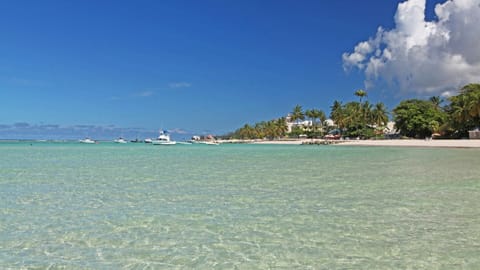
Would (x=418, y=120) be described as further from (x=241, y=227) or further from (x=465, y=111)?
(x=241, y=227)

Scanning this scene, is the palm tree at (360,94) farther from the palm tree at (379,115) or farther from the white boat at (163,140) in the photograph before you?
the white boat at (163,140)

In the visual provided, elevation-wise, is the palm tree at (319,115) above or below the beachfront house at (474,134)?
above

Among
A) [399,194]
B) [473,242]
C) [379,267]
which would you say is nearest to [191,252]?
[379,267]

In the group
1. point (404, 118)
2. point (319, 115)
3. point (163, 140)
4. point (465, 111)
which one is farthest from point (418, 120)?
point (163, 140)

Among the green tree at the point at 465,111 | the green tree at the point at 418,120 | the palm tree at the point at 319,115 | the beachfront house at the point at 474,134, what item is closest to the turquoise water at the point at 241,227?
the green tree at the point at 465,111

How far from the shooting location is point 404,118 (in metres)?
83.0

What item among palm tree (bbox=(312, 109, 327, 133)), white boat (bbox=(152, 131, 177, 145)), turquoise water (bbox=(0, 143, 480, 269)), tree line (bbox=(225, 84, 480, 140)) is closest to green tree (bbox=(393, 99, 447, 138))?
tree line (bbox=(225, 84, 480, 140))

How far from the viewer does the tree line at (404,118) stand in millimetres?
63981

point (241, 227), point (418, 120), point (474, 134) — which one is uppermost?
point (418, 120)

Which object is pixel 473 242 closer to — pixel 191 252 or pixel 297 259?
pixel 297 259

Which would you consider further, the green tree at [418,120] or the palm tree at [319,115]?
the palm tree at [319,115]

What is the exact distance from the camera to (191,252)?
5527mm

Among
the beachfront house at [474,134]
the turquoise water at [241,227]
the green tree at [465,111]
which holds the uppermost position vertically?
the green tree at [465,111]

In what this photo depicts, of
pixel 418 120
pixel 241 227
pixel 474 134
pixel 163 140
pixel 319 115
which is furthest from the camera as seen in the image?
pixel 319 115
